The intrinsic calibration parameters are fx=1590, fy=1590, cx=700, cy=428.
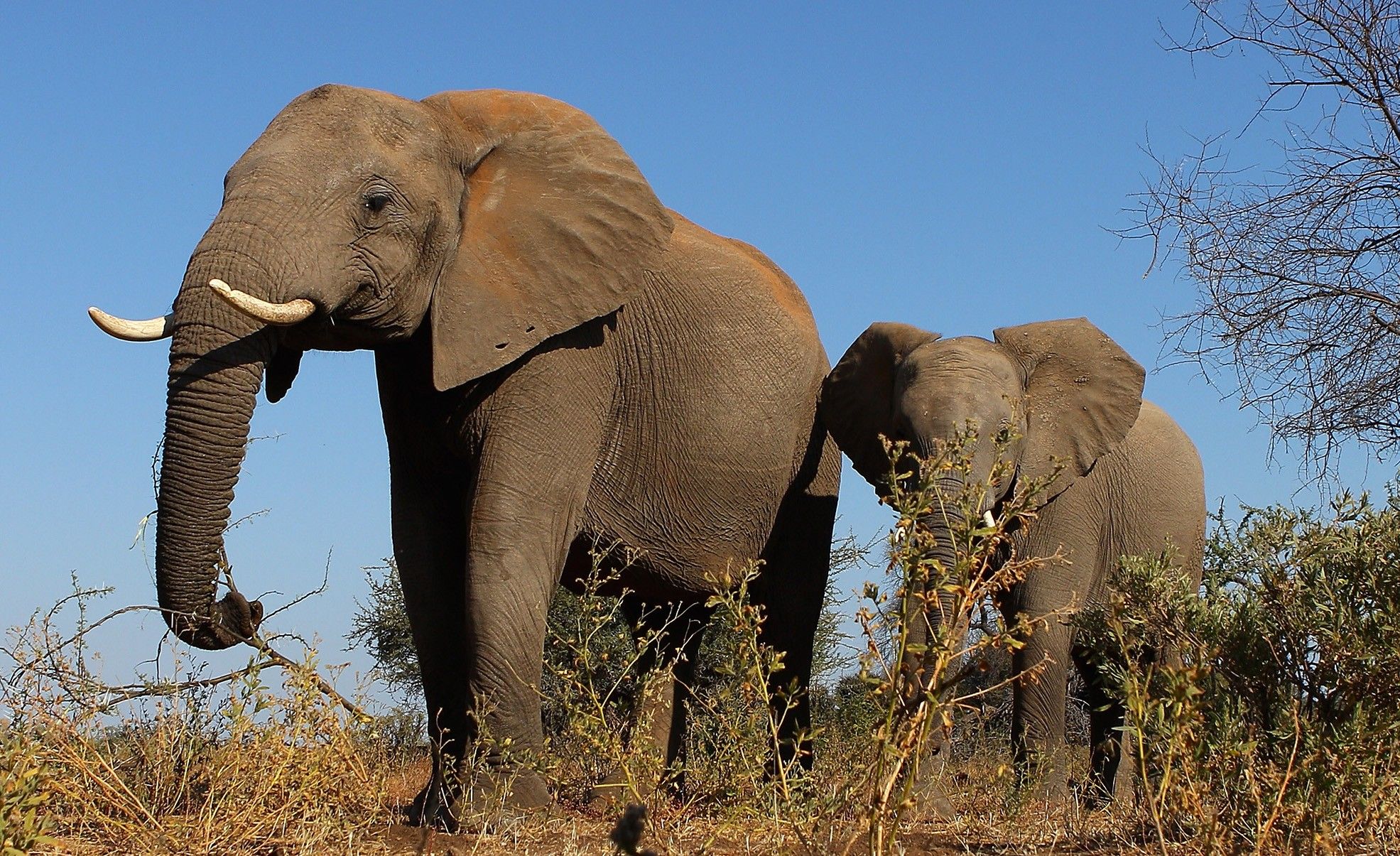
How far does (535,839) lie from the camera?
18.9 feet

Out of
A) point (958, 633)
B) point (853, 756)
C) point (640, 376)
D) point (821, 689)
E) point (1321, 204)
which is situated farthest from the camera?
point (821, 689)

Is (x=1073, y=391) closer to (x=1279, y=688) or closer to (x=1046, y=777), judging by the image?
(x=1046, y=777)

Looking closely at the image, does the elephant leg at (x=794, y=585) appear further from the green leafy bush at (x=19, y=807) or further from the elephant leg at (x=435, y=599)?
the green leafy bush at (x=19, y=807)

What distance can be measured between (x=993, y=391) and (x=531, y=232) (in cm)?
287

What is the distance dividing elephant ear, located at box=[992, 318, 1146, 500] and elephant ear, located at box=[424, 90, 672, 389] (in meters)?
2.78

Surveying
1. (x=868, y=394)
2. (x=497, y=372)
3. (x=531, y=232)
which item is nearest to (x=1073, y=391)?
(x=868, y=394)

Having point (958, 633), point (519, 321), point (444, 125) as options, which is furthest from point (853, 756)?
point (444, 125)

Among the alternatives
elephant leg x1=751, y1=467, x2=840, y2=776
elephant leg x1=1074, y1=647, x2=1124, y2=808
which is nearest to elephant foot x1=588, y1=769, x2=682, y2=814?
elephant leg x1=751, y1=467, x2=840, y2=776

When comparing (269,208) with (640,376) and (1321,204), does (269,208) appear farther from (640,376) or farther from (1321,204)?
(1321,204)

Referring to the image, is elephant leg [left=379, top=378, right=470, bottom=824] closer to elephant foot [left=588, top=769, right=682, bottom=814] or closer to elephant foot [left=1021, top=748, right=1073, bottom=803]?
elephant foot [left=588, top=769, right=682, bottom=814]

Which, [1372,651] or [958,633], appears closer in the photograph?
[958,633]

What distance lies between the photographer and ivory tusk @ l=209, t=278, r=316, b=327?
222 inches

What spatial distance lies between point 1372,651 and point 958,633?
1541 millimetres

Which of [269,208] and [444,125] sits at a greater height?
[444,125]
